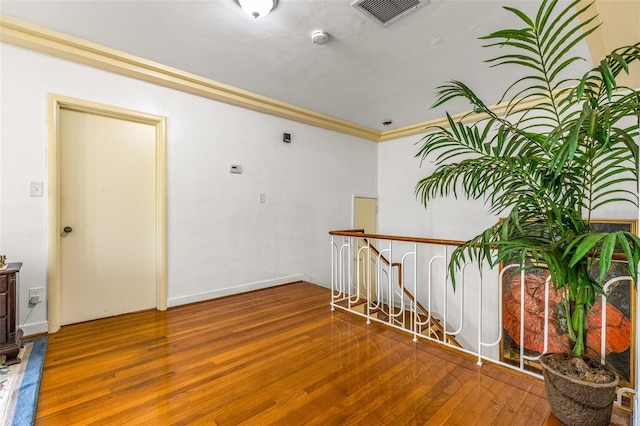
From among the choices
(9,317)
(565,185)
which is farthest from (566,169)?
(9,317)

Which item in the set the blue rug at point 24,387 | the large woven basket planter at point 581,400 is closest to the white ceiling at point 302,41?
the large woven basket planter at point 581,400

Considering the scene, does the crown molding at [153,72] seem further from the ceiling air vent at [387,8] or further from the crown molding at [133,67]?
the ceiling air vent at [387,8]

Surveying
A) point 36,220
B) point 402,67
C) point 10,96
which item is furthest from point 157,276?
point 402,67

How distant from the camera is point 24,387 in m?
1.86

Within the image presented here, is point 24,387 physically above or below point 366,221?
below

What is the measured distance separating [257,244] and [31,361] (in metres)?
2.34

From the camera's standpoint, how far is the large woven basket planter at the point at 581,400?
1.50 metres

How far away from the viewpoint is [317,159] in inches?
187

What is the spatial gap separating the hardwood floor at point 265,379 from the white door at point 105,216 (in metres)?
0.30

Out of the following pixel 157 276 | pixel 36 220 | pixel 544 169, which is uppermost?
pixel 544 169

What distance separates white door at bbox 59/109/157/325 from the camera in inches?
112

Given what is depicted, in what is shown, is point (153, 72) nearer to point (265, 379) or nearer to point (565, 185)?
point (265, 379)

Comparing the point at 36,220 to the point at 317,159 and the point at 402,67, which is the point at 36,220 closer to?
the point at 317,159

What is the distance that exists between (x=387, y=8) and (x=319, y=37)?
0.60 m
